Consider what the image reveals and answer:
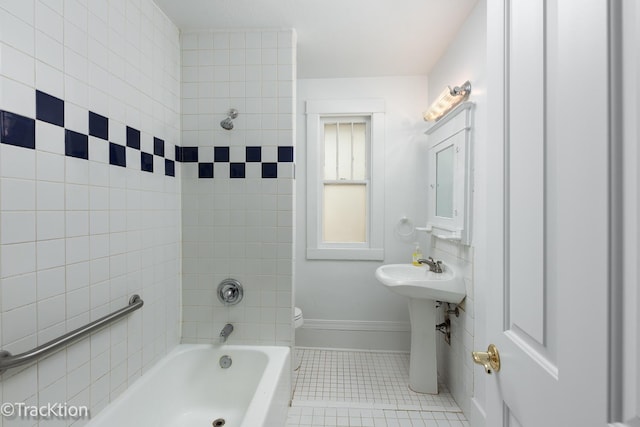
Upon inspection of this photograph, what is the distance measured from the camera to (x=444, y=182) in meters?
2.09

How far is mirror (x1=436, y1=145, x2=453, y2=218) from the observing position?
6.49 feet

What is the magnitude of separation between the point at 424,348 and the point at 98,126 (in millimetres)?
2252

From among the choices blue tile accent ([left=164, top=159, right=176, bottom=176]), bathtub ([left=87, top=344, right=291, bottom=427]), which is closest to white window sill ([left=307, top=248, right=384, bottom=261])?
bathtub ([left=87, top=344, right=291, bottom=427])

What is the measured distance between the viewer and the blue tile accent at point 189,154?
1.82 meters

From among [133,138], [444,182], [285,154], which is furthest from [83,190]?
[444,182]

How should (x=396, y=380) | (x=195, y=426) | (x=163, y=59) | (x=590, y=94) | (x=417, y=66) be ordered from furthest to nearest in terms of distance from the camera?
1. (x=417, y=66)
2. (x=396, y=380)
3. (x=163, y=59)
4. (x=195, y=426)
5. (x=590, y=94)

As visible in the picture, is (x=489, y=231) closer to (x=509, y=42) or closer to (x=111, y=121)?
(x=509, y=42)

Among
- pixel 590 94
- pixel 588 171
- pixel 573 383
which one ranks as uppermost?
pixel 590 94

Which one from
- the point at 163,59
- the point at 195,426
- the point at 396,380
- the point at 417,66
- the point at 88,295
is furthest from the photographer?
the point at 417,66

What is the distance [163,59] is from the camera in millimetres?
1642

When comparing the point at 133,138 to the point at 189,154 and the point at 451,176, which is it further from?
the point at 451,176

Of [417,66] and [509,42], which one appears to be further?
[417,66]

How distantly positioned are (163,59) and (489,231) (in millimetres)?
1868

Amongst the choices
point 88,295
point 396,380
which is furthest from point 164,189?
point 396,380
